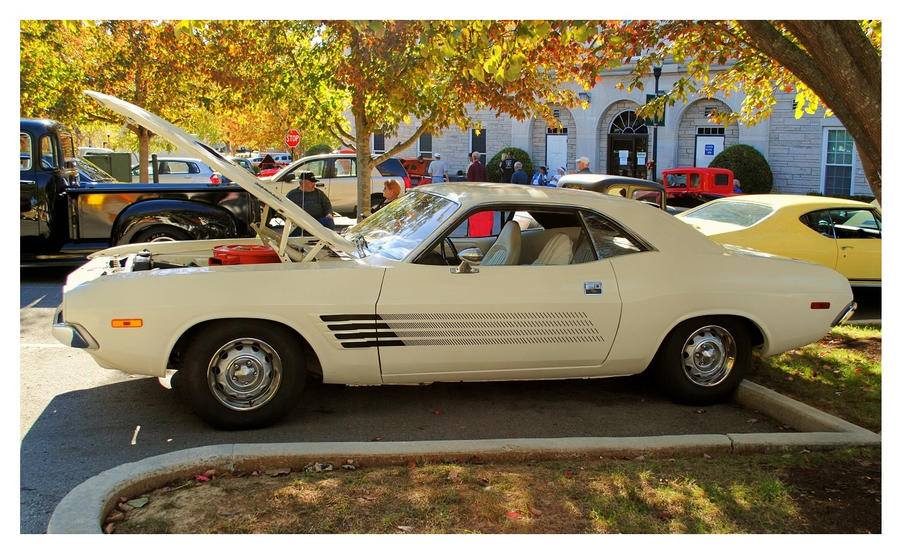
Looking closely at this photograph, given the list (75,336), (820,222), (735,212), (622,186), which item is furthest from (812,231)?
(75,336)

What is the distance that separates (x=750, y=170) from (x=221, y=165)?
25.1m

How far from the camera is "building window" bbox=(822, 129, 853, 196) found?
26719 mm

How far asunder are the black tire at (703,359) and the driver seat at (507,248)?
4.15 feet

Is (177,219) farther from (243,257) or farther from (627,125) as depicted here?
(627,125)

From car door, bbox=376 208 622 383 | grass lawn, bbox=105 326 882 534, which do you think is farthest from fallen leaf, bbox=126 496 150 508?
car door, bbox=376 208 622 383

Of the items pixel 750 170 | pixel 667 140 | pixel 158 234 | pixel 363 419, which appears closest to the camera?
pixel 363 419

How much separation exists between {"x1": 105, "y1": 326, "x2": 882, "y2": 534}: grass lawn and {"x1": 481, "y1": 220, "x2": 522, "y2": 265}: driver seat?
1642 millimetres

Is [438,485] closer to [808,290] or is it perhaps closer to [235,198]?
[808,290]

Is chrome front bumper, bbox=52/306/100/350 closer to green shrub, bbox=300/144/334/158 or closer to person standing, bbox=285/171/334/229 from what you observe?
person standing, bbox=285/171/334/229

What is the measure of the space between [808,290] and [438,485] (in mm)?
3377

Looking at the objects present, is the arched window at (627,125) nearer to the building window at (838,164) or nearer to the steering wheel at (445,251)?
the building window at (838,164)

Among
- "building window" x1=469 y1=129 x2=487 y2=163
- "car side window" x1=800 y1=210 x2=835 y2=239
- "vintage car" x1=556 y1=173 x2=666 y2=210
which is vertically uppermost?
"building window" x1=469 y1=129 x2=487 y2=163

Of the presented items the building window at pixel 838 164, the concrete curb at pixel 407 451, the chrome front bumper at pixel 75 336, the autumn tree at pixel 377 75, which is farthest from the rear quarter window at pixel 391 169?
the concrete curb at pixel 407 451

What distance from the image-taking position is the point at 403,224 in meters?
5.89
